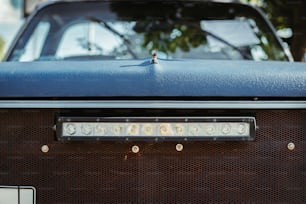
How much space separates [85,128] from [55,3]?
1946 mm

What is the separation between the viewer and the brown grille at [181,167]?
260 centimetres

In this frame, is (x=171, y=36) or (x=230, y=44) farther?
(x=171, y=36)

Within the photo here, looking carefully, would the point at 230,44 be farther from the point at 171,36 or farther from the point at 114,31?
the point at 114,31

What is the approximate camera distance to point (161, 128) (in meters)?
2.52

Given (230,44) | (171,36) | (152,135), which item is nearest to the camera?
(152,135)

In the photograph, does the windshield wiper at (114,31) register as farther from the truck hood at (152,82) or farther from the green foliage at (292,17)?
the green foliage at (292,17)

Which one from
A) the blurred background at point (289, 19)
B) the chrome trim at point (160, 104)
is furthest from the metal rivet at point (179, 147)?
the blurred background at point (289, 19)

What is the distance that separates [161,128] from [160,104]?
0.09 m

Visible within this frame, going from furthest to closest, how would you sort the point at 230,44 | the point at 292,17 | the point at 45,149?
the point at 292,17, the point at 230,44, the point at 45,149

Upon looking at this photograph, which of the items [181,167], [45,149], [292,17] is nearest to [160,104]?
[181,167]

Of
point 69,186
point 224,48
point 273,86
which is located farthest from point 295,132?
point 224,48

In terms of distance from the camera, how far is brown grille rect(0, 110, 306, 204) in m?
2.60

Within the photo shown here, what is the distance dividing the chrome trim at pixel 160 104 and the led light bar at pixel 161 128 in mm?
52

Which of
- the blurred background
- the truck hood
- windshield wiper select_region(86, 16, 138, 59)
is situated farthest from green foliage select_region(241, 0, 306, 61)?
the truck hood
